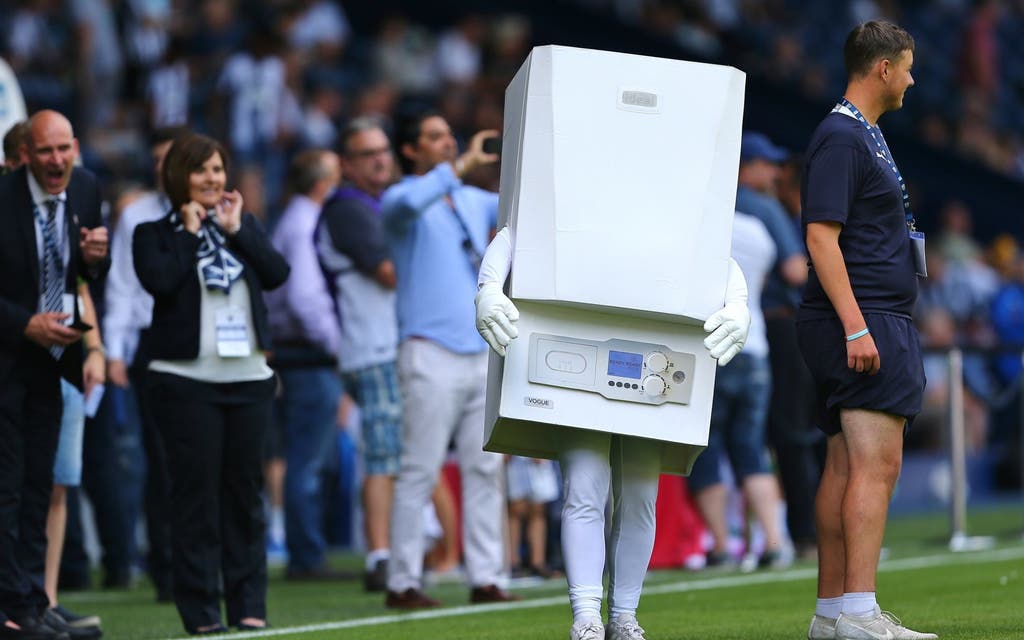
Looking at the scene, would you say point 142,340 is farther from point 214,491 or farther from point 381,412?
point 214,491

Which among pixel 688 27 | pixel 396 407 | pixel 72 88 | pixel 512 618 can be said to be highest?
pixel 688 27

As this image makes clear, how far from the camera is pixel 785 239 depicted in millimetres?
10844

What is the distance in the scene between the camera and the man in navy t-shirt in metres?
6.20

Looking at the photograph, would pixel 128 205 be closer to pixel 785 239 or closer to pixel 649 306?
pixel 785 239

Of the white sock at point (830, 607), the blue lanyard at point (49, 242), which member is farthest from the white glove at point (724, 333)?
the blue lanyard at point (49, 242)

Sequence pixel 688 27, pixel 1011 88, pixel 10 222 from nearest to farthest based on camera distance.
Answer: pixel 10 222 < pixel 688 27 < pixel 1011 88

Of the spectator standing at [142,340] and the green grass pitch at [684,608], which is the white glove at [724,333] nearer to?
the green grass pitch at [684,608]

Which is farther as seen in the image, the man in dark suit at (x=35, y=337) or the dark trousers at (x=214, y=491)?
the dark trousers at (x=214, y=491)

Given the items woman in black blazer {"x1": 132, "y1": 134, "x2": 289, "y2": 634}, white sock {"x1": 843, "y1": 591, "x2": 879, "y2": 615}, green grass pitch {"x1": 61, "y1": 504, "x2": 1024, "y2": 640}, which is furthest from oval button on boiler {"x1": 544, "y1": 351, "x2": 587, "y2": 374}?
woman in black blazer {"x1": 132, "y1": 134, "x2": 289, "y2": 634}

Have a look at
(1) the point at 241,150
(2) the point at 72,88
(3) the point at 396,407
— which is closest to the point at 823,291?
(3) the point at 396,407

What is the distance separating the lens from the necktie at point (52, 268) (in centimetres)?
736

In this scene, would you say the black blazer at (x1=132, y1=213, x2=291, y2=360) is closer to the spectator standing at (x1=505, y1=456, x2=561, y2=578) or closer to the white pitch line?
the white pitch line

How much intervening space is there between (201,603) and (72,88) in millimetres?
9754

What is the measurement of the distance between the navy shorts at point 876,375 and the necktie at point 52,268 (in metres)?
3.02
